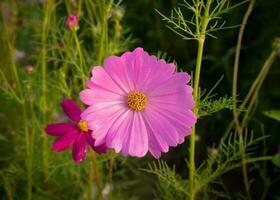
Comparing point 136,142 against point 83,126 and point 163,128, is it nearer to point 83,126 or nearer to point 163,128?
point 163,128

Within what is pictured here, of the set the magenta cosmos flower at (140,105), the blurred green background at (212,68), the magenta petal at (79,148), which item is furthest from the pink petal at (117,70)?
the blurred green background at (212,68)

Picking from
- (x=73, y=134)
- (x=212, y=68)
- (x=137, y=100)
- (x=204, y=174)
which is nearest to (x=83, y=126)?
(x=73, y=134)

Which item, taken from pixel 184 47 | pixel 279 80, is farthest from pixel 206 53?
pixel 279 80

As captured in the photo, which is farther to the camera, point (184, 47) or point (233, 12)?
point (184, 47)

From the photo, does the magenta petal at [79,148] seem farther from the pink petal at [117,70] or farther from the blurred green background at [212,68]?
the blurred green background at [212,68]

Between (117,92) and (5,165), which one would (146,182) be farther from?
(117,92)
